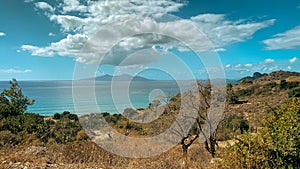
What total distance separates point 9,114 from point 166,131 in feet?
43.4

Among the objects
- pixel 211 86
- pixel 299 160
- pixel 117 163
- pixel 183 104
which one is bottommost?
pixel 117 163

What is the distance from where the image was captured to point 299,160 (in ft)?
14.7

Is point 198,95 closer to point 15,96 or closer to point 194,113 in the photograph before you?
point 194,113

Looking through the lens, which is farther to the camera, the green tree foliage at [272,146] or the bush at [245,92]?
the bush at [245,92]

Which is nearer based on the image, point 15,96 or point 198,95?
point 198,95

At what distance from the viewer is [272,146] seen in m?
4.53

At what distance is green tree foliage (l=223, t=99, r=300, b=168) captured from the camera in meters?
4.48

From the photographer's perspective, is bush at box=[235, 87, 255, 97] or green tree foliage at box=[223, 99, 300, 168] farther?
bush at box=[235, 87, 255, 97]

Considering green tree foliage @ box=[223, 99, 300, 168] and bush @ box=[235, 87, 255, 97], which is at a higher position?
bush @ box=[235, 87, 255, 97]

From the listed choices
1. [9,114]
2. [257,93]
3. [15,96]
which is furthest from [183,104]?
[257,93]

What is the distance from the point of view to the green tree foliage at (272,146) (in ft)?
14.7

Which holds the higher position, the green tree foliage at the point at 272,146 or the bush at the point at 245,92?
the bush at the point at 245,92

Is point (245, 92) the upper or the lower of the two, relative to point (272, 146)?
upper

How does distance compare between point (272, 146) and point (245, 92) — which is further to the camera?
point (245, 92)
